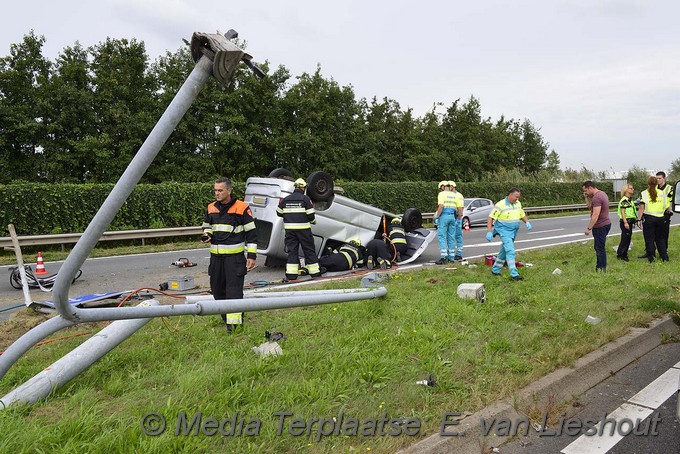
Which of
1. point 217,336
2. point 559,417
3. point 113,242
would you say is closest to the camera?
point 559,417

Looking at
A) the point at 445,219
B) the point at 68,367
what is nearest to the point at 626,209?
the point at 445,219

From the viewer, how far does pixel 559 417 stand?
10.7 feet

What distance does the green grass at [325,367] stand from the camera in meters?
2.75

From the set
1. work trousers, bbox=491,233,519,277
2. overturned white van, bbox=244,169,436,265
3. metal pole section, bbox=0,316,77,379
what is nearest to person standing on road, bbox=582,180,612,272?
work trousers, bbox=491,233,519,277

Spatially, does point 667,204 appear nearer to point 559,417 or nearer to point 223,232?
point 559,417

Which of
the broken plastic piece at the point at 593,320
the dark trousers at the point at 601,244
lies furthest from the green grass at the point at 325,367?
the dark trousers at the point at 601,244

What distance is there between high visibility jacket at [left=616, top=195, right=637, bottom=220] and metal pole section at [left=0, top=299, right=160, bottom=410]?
32.9 feet

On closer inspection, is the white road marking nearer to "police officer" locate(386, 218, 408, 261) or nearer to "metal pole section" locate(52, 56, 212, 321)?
"metal pole section" locate(52, 56, 212, 321)

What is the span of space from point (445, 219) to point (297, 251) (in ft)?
11.1

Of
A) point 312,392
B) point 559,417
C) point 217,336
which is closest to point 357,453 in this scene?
point 312,392

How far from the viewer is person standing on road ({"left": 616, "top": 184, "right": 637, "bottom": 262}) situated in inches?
383

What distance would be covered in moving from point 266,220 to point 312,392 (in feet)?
17.5

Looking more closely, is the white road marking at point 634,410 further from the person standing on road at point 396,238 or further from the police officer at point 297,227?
the person standing on road at point 396,238

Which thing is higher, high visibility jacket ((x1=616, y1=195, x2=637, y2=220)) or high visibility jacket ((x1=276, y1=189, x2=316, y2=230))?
high visibility jacket ((x1=276, y1=189, x2=316, y2=230))
